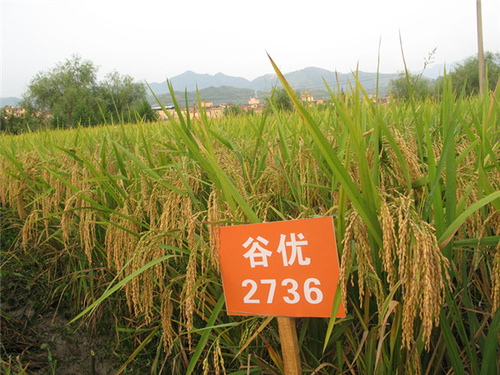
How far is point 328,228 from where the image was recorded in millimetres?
992

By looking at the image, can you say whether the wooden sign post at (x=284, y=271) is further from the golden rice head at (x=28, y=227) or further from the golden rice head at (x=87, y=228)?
the golden rice head at (x=28, y=227)

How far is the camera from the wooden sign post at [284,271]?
1025 mm

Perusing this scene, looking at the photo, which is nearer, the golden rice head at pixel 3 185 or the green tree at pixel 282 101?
the green tree at pixel 282 101

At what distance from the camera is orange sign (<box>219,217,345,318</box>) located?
1022mm

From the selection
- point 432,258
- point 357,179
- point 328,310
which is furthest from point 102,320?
point 432,258

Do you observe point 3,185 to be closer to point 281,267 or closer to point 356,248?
point 281,267

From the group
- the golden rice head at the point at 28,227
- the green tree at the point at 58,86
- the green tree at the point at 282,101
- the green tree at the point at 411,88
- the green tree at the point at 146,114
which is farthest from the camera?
the green tree at the point at 58,86

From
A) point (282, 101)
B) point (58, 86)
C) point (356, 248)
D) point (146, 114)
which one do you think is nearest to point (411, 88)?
point (356, 248)

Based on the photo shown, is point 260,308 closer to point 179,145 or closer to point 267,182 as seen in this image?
point 267,182

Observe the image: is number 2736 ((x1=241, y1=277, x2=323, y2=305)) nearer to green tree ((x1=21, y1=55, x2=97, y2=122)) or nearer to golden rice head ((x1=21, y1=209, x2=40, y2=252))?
golden rice head ((x1=21, y1=209, x2=40, y2=252))

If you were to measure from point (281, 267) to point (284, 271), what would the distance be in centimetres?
2

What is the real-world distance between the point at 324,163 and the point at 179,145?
747mm

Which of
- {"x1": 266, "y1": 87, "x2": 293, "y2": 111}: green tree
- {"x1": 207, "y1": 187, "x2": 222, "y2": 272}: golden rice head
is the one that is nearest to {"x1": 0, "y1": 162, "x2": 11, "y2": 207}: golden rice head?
{"x1": 266, "y1": 87, "x2": 293, "y2": 111}: green tree

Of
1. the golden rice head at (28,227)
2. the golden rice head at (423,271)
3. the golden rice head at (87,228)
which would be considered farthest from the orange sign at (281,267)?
the golden rice head at (28,227)
